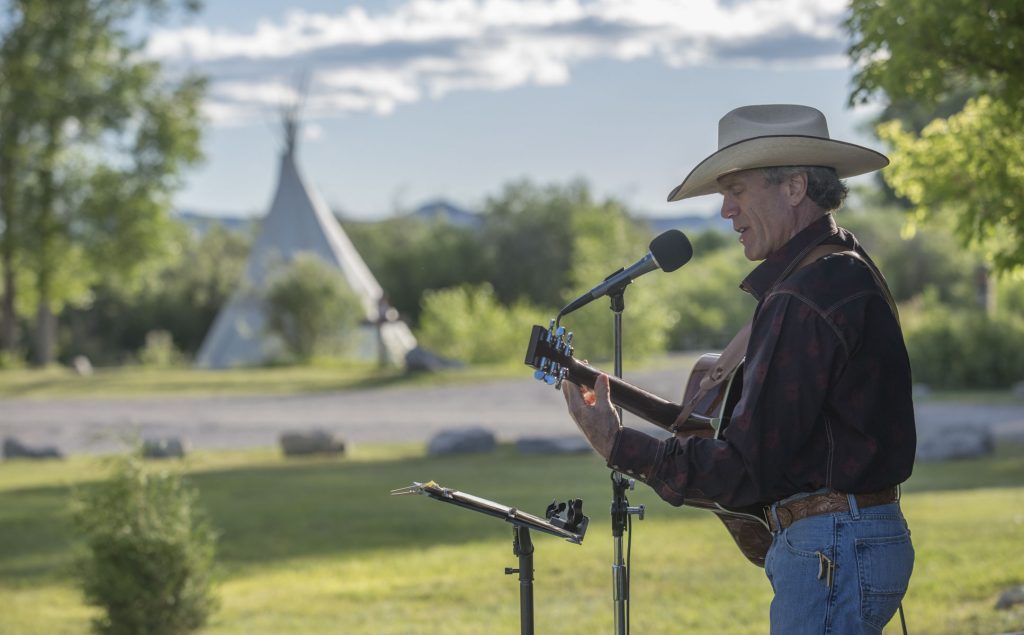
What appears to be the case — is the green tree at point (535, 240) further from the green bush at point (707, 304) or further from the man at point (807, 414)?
the man at point (807, 414)

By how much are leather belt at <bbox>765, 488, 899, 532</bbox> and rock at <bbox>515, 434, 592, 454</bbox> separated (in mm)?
12935

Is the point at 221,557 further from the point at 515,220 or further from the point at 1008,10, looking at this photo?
the point at 515,220

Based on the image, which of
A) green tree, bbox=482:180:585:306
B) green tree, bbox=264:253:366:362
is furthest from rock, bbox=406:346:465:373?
green tree, bbox=482:180:585:306

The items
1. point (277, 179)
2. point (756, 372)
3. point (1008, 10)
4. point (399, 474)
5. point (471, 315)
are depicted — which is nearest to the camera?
point (756, 372)

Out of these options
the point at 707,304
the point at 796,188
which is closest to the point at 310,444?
the point at 796,188

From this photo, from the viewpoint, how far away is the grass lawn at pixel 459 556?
304 inches

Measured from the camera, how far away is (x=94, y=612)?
28.1 feet

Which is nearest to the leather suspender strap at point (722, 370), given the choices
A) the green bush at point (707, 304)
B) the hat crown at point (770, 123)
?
the hat crown at point (770, 123)

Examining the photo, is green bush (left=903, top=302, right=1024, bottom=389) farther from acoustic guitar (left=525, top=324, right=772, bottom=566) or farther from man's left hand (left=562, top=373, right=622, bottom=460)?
man's left hand (left=562, top=373, right=622, bottom=460)

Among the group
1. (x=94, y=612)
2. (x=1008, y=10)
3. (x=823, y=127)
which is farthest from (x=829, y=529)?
A: (x=94, y=612)

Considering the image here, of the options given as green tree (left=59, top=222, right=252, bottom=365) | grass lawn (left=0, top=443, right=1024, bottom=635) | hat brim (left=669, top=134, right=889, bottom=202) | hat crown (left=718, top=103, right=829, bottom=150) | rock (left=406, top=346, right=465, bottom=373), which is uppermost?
hat crown (left=718, top=103, right=829, bottom=150)

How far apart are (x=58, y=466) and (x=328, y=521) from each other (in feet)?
18.4

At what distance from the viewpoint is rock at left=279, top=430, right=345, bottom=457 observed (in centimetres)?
1609

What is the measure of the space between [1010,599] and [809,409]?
513 centimetres
